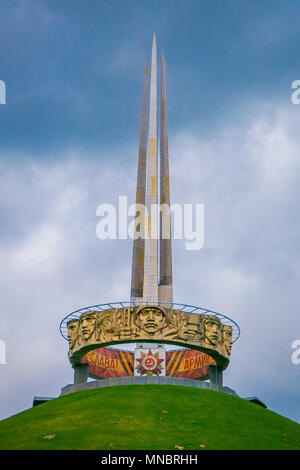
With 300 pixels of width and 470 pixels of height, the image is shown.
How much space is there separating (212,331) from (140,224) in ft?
68.5

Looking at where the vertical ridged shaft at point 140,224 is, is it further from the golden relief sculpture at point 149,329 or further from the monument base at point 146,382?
the monument base at point 146,382

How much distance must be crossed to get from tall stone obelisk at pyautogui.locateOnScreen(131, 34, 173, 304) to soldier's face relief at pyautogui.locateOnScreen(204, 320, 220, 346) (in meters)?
13.3

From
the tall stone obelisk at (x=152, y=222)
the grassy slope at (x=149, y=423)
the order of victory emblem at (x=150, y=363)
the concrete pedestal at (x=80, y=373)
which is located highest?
the tall stone obelisk at (x=152, y=222)

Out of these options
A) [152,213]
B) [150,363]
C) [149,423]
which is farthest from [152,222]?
[149,423]

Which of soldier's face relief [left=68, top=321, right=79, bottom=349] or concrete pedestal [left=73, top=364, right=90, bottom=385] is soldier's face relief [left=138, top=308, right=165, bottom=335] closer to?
soldier's face relief [left=68, top=321, right=79, bottom=349]

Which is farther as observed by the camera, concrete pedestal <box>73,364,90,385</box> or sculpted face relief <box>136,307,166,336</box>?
concrete pedestal <box>73,364,90,385</box>

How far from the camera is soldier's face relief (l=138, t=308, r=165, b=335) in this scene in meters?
42.5

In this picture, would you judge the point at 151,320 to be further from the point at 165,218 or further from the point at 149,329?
the point at 165,218

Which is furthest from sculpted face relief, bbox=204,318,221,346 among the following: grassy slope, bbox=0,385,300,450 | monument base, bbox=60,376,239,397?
grassy slope, bbox=0,385,300,450

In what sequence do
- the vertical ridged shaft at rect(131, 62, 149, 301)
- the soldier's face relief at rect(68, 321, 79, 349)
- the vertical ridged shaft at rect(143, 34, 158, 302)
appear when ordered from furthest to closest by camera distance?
Result: the vertical ridged shaft at rect(131, 62, 149, 301) < the vertical ridged shaft at rect(143, 34, 158, 302) < the soldier's face relief at rect(68, 321, 79, 349)

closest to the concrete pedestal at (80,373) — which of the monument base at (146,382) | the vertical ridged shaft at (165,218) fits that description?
the monument base at (146,382)

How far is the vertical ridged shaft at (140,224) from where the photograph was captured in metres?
59.6
